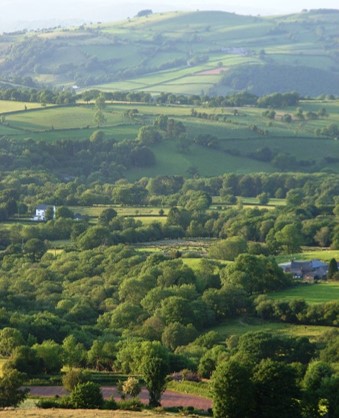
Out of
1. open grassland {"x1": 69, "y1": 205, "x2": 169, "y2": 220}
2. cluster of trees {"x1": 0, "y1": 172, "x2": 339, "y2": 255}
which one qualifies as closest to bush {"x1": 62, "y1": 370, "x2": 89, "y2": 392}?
cluster of trees {"x1": 0, "y1": 172, "x2": 339, "y2": 255}

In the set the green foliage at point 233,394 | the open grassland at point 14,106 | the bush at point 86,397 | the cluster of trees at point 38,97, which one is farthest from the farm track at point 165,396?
the cluster of trees at point 38,97

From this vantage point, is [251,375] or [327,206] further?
[327,206]

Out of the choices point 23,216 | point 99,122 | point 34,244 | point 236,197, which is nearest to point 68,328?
point 34,244

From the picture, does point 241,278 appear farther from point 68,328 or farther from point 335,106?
point 335,106

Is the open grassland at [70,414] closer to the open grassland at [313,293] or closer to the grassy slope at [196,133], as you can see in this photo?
the open grassland at [313,293]

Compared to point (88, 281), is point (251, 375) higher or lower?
higher

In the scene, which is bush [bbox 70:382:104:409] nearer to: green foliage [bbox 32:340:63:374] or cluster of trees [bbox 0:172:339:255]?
green foliage [bbox 32:340:63:374]

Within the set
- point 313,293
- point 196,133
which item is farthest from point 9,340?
point 196,133
